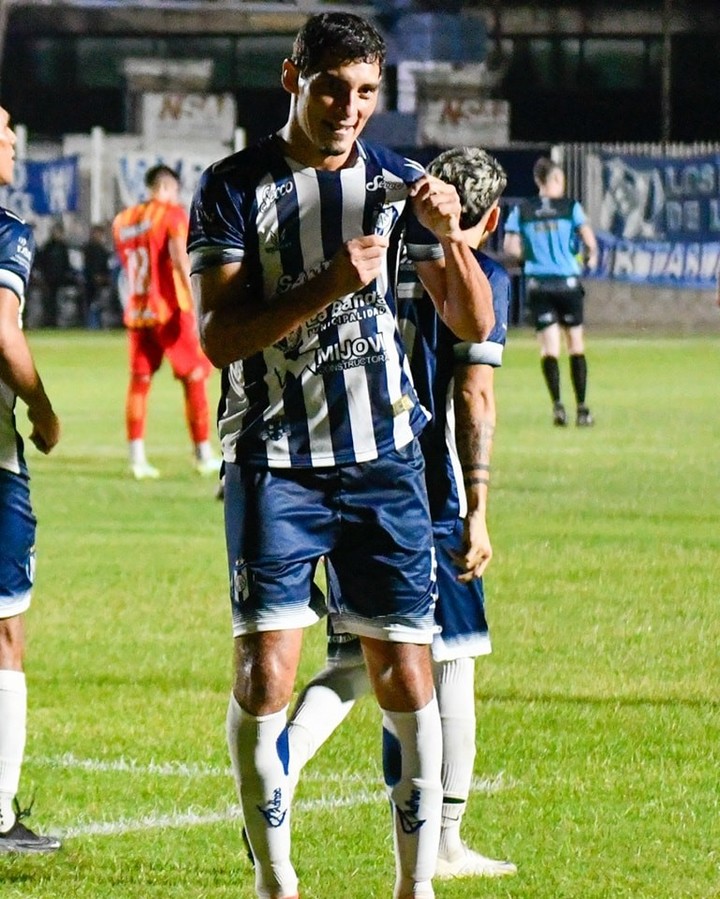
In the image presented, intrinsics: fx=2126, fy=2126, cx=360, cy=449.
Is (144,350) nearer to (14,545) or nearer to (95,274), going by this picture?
(14,545)

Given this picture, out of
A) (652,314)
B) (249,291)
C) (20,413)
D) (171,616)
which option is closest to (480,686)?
(171,616)

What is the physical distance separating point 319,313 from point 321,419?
0.77ft

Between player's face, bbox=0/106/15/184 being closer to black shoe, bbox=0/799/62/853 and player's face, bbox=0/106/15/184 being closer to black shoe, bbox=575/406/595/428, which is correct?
black shoe, bbox=0/799/62/853

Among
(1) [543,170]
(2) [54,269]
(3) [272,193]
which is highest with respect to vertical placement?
(3) [272,193]

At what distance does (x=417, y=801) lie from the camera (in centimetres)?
468

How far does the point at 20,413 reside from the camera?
18891 mm

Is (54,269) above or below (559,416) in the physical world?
below

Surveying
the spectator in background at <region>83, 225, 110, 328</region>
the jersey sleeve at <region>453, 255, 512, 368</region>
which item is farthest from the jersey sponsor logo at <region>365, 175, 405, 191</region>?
the spectator in background at <region>83, 225, 110, 328</region>

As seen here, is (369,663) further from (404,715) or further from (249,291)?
(249,291)

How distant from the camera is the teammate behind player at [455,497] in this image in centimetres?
514

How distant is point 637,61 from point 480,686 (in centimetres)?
5083

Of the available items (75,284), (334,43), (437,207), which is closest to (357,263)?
(437,207)

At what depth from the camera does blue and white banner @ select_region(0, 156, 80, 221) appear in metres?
40.3

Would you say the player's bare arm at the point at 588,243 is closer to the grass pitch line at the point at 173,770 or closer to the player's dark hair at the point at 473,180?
the grass pitch line at the point at 173,770
